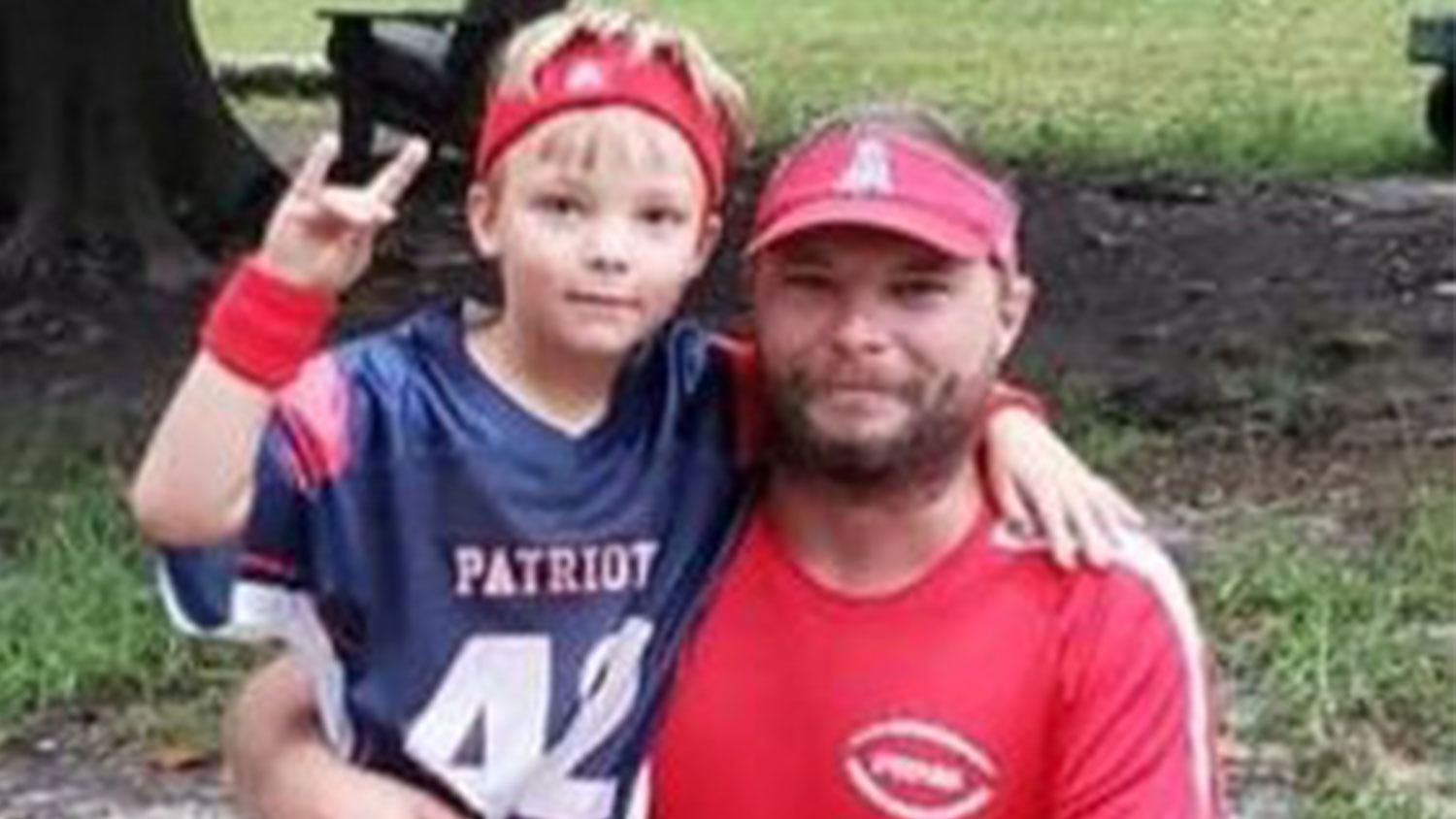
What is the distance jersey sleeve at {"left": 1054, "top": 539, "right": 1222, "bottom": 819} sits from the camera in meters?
2.99

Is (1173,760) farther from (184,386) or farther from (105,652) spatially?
(105,652)

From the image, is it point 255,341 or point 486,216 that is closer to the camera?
point 255,341

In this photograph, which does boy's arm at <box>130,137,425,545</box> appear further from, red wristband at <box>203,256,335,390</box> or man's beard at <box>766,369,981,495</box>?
man's beard at <box>766,369,981,495</box>

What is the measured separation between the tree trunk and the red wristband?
8.65m

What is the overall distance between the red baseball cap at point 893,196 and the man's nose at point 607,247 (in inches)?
4.2

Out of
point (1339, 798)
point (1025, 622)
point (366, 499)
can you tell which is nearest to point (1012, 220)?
point (1025, 622)

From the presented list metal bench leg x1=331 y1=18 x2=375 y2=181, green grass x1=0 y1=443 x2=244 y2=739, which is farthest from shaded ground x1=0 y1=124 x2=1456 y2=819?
metal bench leg x1=331 y1=18 x2=375 y2=181

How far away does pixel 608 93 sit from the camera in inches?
120

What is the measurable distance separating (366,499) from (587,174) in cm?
30

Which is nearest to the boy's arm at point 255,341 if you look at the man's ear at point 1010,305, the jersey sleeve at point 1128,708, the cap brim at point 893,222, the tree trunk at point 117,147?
the cap brim at point 893,222

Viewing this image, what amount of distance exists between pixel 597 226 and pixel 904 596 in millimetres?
368

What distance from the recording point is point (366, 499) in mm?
3084

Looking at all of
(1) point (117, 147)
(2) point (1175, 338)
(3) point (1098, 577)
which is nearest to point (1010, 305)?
(3) point (1098, 577)

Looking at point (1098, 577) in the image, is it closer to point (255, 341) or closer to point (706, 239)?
point (706, 239)
